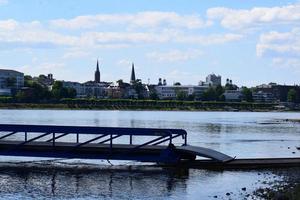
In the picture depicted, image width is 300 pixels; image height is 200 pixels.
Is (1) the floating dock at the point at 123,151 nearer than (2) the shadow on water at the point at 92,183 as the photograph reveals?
No

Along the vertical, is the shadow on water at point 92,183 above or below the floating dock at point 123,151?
below

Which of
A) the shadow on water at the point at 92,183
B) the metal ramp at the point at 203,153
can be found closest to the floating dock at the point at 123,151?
the metal ramp at the point at 203,153

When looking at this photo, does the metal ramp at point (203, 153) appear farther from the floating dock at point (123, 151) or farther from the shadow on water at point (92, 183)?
the shadow on water at point (92, 183)

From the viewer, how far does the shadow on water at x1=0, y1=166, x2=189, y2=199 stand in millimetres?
29453

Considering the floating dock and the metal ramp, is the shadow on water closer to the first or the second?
the floating dock

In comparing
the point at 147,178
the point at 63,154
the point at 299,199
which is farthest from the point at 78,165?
the point at 299,199

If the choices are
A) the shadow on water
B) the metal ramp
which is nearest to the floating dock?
the metal ramp

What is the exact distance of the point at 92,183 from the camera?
32.6 metres

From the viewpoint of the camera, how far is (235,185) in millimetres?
32281

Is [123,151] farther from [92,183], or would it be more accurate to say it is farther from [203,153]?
[92,183]

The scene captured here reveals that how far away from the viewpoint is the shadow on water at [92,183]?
29.5 m

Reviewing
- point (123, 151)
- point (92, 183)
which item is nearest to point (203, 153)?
point (123, 151)

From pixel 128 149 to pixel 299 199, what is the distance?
50.0 feet

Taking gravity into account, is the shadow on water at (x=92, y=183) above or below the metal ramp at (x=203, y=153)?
below
